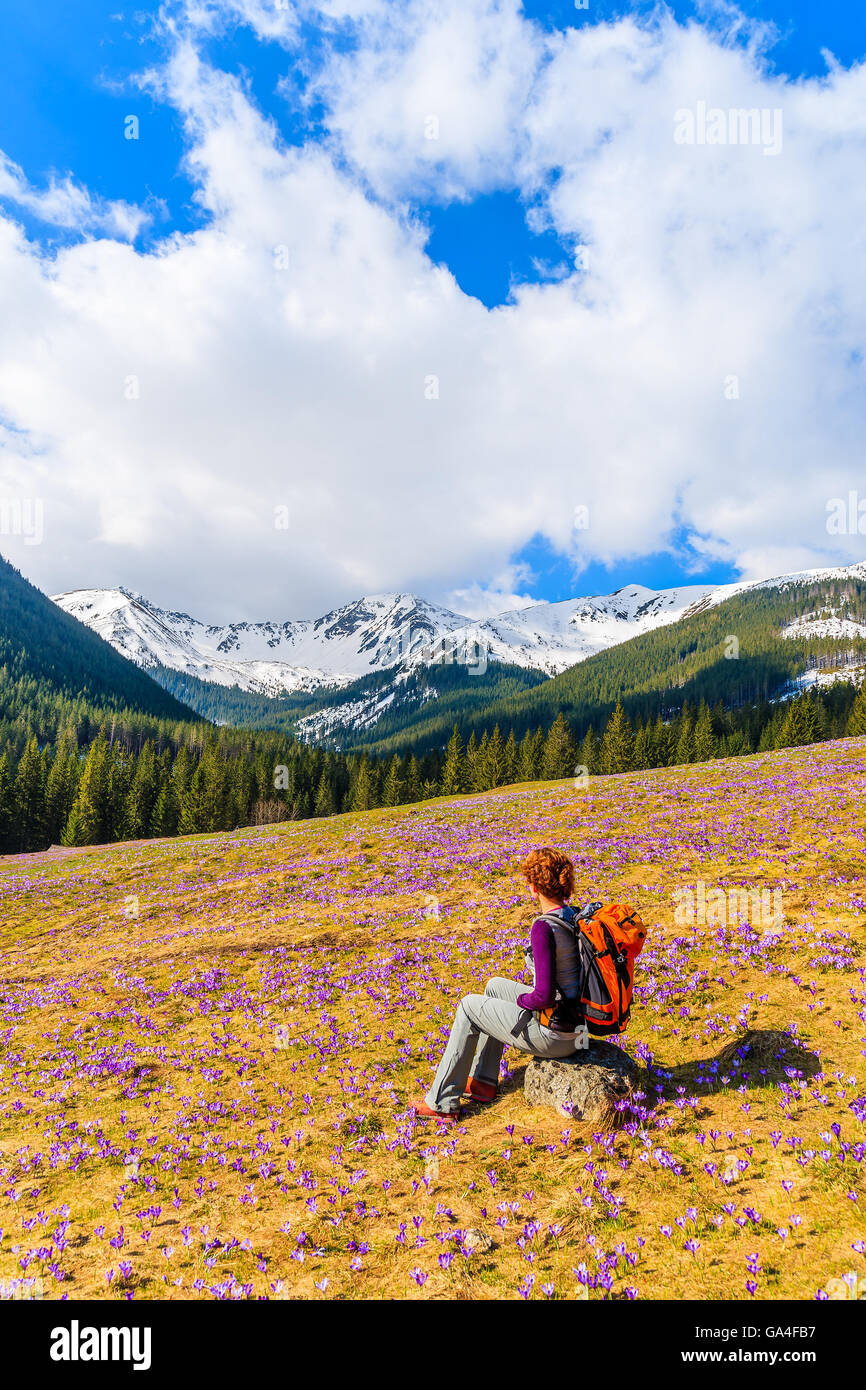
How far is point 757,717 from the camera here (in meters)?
136

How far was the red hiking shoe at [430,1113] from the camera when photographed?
8812mm

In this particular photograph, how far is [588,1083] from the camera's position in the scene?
820cm

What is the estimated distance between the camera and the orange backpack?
286 inches

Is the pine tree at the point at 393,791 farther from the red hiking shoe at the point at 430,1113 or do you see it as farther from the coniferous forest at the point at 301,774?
the red hiking shoe at the point at 430,1113

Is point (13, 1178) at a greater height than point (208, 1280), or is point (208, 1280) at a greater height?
point (208, 1280)

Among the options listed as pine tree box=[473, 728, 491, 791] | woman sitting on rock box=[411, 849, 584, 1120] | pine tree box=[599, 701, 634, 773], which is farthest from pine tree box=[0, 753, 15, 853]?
woman sitting on rock box=[411, 849, 584, 1120]

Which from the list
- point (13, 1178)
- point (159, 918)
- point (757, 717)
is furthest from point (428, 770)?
point (13, 1178)

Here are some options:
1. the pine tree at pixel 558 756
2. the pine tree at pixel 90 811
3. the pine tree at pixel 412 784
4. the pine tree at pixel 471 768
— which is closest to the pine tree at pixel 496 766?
the pine tree at pixel 471 768

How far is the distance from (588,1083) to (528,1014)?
1.44m

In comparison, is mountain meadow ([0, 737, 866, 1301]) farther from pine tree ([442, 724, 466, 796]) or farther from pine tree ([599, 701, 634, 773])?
pine tree ([442, 724, 466, 796])

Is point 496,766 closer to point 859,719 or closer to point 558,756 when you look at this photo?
point 558,756
